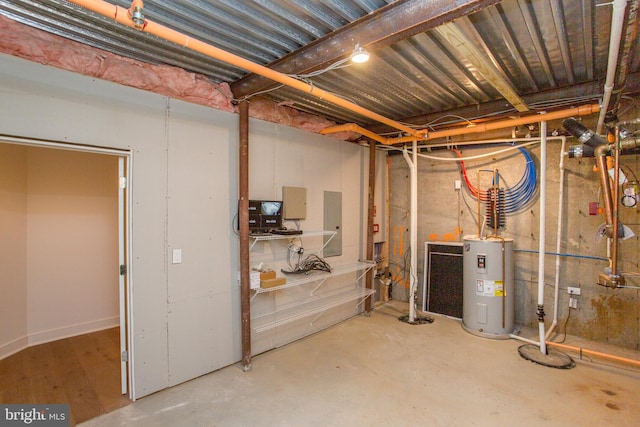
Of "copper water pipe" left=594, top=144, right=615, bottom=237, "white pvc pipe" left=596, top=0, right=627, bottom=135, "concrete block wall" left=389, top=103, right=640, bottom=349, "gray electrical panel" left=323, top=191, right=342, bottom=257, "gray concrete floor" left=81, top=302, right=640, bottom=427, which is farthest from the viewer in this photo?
"gray electrical panel" left=323, top=191, right=342, bottom=257

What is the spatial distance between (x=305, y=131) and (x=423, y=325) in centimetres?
289

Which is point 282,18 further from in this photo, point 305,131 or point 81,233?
point 81,233

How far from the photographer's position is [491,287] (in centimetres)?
372

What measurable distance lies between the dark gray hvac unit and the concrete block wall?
0.84 ft

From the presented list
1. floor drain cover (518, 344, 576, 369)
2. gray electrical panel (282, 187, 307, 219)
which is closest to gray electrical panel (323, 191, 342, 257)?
gray electrical panel (282, 187, 307, 219)

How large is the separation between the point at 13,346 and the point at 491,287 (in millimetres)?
5239

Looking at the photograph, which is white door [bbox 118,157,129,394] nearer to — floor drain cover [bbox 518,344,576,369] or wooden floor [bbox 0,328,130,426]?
wooden floor [bbox 0,328,130,426]

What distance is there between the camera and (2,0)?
5.97 ft

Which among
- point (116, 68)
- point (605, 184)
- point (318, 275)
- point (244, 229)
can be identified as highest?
point (116, 68)

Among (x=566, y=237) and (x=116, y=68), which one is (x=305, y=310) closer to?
(x=116, y=68)

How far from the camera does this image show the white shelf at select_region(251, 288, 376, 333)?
3277 mm

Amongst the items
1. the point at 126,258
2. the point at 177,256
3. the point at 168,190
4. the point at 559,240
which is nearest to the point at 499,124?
the point at 559,240

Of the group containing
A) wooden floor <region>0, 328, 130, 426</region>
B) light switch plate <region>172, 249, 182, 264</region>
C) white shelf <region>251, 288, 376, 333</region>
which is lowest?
wooden floor <region>0, 328, 130, 426</region>

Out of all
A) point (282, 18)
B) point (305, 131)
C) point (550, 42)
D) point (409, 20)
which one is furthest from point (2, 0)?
point (550, 42)
